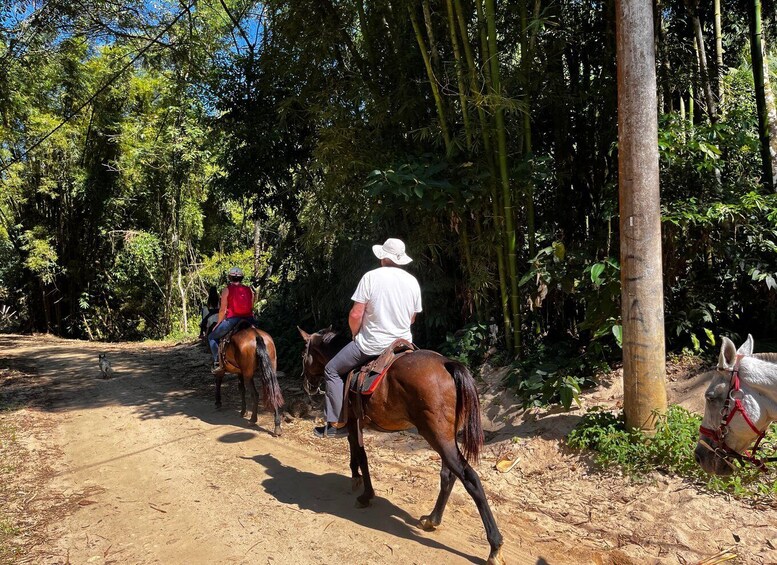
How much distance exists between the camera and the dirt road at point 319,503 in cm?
365

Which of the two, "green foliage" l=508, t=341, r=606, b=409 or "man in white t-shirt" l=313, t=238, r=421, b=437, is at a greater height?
"man in white t-shirt" l=313, t=238, r=421, b=437

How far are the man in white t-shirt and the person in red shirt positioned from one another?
3463mm

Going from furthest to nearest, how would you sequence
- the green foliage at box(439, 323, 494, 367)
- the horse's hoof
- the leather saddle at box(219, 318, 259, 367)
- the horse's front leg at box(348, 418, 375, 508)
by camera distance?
the leather saddle at box(219, 318, 259, 367) → the green foliage at box(439, 323, 494, 367) → the horse's front leg at box(348, 418, 375, 508) → the horse's hoof

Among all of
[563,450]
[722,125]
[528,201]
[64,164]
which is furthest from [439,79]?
[64,164]

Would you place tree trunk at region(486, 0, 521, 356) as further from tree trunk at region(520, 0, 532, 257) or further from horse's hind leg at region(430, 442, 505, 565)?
horse's hind leg at region(430, 442, 505, 565)

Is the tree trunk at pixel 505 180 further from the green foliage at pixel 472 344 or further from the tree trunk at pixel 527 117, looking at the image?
the green foliage at pixel 472 344

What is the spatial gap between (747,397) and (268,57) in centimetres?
781

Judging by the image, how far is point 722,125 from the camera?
5336mm

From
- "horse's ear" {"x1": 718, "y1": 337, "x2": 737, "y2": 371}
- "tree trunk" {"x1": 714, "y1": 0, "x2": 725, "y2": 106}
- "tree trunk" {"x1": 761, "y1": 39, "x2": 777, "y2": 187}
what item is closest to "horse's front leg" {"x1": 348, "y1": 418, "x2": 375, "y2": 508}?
"horse's ear" {"x1": 718, "y1": 337, "x2": 737, "y2": 371}

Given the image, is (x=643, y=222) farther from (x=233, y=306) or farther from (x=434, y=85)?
(x=233, y=306)

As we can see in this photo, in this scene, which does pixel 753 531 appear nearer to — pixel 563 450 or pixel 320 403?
pixel 563 450

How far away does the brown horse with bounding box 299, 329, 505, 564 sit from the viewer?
3.54 metres

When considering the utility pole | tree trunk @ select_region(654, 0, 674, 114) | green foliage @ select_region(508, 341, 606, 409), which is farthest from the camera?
tree trunk @ select_region(654, 0, 674, 114)

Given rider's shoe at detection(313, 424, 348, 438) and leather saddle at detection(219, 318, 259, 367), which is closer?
rider's shoe at detection(313, 424, 348, 438)
